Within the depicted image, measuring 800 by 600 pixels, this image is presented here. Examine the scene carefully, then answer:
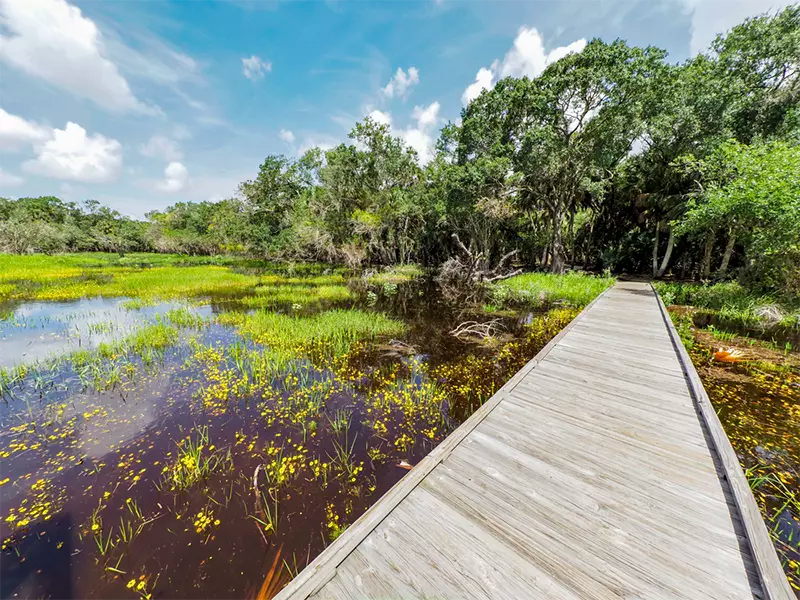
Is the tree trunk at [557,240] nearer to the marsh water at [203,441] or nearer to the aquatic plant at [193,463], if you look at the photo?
the marsh water at [203,441]

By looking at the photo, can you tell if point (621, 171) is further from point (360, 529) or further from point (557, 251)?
point (360, 529)

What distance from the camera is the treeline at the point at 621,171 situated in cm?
1143

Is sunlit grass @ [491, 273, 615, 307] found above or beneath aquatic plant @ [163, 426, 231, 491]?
above

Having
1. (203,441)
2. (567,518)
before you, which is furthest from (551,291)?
(203,441)

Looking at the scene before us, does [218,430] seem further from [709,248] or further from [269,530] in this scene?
[709,248]

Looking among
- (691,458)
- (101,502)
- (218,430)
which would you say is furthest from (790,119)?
(101,502)

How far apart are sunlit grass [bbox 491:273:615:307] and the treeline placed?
173 inches

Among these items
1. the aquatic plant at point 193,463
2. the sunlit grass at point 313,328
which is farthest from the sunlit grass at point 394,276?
the aquatic plant at point 193,463

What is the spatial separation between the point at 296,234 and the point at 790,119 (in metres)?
36.2

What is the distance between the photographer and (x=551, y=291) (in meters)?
15.7

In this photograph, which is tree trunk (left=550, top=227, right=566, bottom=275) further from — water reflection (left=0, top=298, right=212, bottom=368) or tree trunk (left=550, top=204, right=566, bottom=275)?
water reflection (left=0, top=298, right=212, bottom=368)

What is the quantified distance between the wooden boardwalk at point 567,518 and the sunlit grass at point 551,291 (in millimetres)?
10740

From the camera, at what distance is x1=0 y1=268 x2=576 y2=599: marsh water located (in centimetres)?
287

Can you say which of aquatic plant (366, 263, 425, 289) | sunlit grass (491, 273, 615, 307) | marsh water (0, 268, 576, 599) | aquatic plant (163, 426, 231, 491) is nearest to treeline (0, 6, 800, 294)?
sunlit grass (491, 273, 615, 307)
